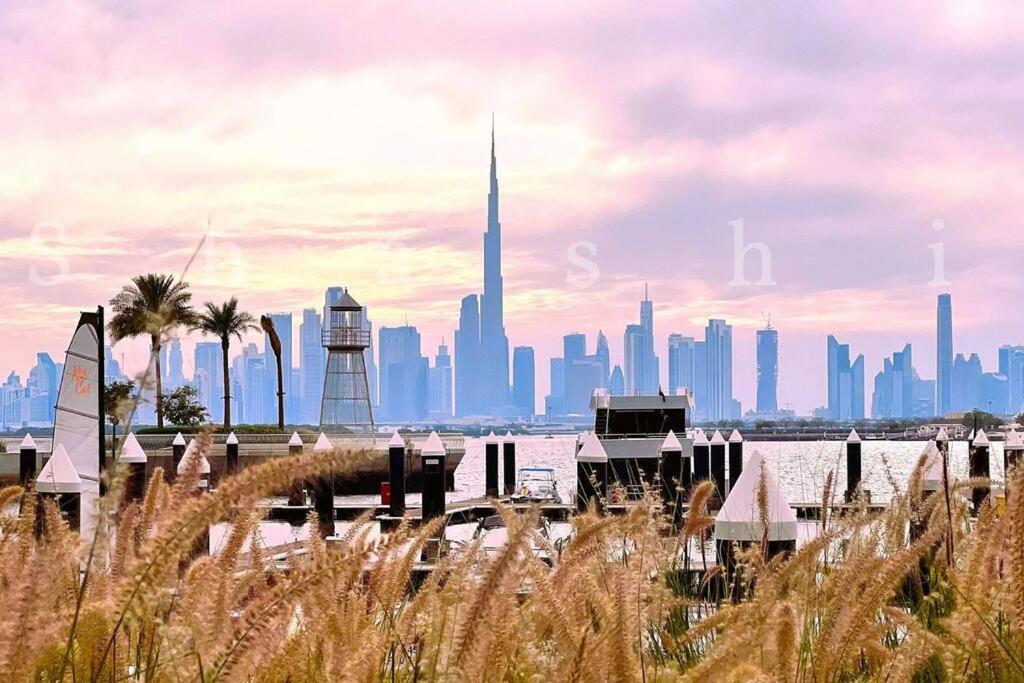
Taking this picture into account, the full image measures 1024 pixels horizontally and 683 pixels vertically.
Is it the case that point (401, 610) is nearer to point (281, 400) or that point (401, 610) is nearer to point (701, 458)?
point (701, 458)

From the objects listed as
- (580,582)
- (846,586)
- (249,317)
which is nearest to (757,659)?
(846,586)

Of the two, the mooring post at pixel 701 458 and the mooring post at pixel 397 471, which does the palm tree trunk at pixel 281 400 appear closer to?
the mooring post at pixel 701 458

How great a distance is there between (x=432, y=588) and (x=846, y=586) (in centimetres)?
87

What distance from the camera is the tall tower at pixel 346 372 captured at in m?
52.1

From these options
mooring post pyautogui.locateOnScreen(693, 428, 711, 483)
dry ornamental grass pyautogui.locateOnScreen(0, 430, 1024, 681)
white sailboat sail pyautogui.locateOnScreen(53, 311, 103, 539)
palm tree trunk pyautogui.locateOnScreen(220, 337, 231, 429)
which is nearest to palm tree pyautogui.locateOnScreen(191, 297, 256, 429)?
palm tree trunk pyautogui.locateOnScreen(220, 337, 231, 429)

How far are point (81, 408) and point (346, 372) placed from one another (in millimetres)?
37951

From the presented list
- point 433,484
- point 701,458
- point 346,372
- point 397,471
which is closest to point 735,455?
point 701,458

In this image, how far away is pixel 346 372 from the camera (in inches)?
2071

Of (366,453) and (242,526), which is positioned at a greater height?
(366,453)

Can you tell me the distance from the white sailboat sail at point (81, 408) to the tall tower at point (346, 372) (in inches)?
1424

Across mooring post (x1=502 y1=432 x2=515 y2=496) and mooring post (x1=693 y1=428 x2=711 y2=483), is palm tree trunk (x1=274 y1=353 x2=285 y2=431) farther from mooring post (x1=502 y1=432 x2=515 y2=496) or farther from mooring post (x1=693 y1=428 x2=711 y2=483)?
mooring post (x1=502 y1=432 x2=515 y2=496)

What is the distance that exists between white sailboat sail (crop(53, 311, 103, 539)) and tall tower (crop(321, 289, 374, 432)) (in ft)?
119

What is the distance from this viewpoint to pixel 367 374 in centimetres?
5412

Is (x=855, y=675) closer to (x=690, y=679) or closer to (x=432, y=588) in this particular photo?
(x=432, y=588)
